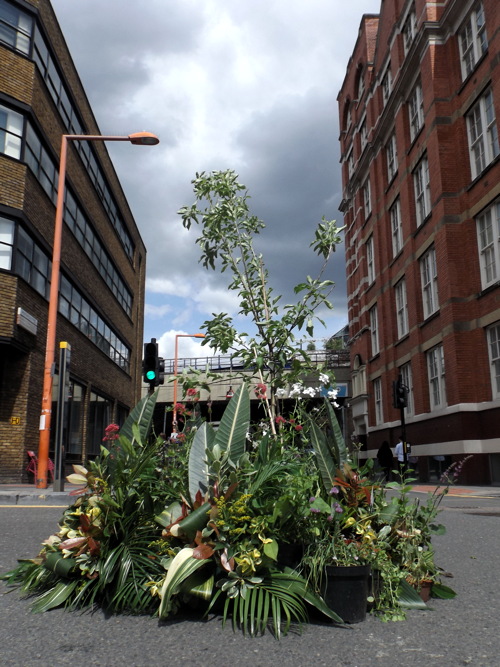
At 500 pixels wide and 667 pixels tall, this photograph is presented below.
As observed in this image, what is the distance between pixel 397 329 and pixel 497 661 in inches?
1005

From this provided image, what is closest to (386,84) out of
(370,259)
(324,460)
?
(370,259)

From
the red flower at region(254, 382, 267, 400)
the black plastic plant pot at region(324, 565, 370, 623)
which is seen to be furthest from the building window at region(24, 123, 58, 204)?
the black plastic plant pot at region(324, 565, 370, 623)

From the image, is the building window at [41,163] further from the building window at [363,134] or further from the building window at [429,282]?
the building window at [363,134]

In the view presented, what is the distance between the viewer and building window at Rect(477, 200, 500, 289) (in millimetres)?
17594

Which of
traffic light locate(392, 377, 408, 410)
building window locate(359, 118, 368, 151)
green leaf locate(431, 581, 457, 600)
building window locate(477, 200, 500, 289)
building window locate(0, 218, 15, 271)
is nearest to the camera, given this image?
green leaf locate(431, 581, 457, 600)

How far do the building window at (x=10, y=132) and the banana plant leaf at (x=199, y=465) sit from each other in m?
15.7

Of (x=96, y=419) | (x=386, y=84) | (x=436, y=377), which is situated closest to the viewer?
(x=436, y=377)

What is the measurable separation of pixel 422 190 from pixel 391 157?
5891 millimetres

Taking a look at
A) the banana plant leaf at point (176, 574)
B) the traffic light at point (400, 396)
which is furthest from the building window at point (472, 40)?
the banana plant leaf at point (176, 574)

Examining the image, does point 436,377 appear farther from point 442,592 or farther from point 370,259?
point 442,592

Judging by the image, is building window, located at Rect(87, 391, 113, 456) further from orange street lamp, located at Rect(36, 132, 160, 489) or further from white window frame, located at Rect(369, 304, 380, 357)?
white window frame, located at Rect(369, 304, 380, 357)

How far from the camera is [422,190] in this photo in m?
23.5

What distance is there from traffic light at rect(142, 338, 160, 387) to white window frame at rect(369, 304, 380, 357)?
78.4 feet

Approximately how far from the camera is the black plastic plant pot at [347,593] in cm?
318
